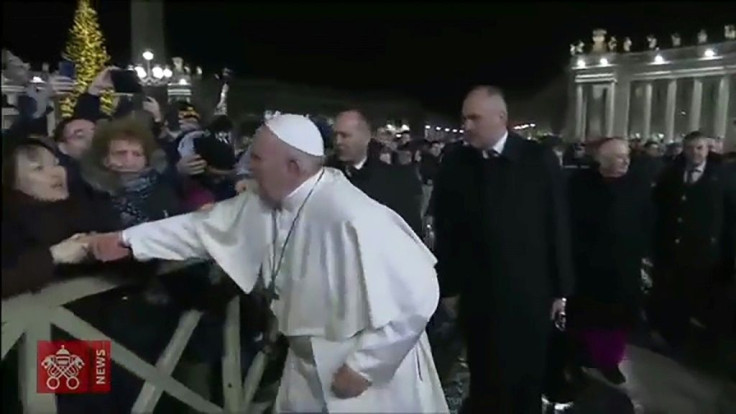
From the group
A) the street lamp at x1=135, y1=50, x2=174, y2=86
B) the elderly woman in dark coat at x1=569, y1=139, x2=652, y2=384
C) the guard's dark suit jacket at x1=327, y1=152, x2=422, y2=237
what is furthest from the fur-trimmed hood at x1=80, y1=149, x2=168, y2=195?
the elderly woman in dark coat at x1=569, y1=139, x2=652, y2=384

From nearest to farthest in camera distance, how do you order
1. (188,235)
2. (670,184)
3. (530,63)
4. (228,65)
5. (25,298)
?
(25,298) → (188,235) → (228,65) → (530,63) → (670,184)

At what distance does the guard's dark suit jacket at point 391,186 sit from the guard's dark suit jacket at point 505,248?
0.09 m

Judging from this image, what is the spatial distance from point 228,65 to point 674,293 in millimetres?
2163

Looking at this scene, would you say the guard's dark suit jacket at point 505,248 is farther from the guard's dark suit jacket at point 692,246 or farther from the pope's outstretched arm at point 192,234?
the pope's outstretched arm at point 192,234

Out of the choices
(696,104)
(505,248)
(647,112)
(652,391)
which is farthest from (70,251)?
(652,391)

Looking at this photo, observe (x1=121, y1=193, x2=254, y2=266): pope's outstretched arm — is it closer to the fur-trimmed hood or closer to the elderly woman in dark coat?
the fur-trimmed hood

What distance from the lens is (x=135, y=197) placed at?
2.90 m

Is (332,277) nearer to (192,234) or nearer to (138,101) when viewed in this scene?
(192,234)

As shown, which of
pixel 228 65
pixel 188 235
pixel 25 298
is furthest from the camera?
pixel 228 65

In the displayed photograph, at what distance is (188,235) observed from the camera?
259cm

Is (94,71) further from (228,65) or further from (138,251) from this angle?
(138,251)

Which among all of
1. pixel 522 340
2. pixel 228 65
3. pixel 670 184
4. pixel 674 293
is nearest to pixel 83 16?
pixel 228 65

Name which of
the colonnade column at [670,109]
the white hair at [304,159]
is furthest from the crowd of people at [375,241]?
the colonnade column at [670,109]

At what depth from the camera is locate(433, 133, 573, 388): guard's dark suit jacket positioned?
3.33 metres
